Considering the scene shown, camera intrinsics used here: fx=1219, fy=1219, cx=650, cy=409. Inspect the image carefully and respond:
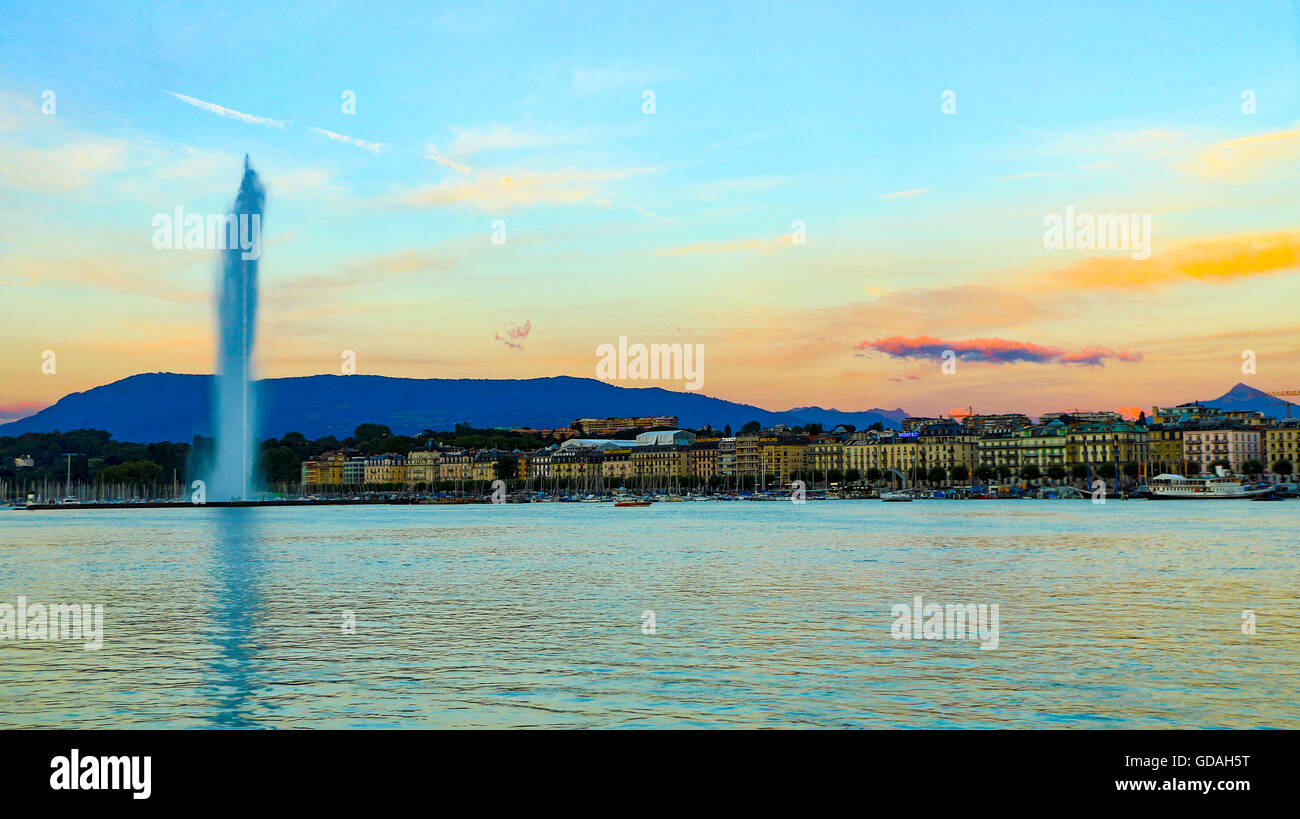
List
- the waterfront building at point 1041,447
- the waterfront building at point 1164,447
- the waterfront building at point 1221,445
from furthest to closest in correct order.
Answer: the waterfront building at point 1041,447
the waterfront building at point 1164,447
the waterfront building at point 1221,445

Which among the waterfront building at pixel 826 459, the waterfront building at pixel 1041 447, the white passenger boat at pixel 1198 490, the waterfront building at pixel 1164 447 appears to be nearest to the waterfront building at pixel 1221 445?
the waterfront building at pixel 1164 447

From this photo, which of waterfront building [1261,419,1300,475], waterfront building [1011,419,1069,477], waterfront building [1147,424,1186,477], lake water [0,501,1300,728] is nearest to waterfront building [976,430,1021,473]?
waterfront building [1011,419,1069,477]

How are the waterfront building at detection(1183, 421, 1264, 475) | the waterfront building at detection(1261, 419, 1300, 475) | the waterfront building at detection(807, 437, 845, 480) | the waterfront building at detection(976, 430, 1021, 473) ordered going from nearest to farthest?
the waterfront building at detection(1261, 419, 1300, 475)
the waterfront building at detection(1183, 421, 1264, 475)
the waterfront building at detection(976, 430, 1021, 473)
the waterfront building at detection(807, 437, 845, 480)

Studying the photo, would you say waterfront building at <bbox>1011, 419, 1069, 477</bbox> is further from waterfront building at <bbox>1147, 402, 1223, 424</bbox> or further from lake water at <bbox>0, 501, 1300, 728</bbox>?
lake water at <bbox>0, 501, 1300, 728</bbox>

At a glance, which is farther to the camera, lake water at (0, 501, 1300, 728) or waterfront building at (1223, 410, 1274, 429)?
waterfront building at (1223, 410, 1274, 429)

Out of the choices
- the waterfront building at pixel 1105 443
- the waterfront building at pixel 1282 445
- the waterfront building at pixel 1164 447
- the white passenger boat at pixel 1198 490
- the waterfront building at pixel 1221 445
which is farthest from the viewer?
the waterfront building at pixel 1105 443

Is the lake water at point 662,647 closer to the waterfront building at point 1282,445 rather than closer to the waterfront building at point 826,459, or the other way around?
the waterfront building at point 1282,445

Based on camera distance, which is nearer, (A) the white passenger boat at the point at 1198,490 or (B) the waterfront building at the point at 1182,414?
(A) the white passenger boat at the point at 1198,490

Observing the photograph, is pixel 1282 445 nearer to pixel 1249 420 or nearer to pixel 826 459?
pixel 1249 420

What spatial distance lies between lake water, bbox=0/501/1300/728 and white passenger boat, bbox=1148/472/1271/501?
308ft

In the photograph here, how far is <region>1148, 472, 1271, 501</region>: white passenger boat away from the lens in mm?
124125

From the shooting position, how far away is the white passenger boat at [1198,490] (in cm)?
12412

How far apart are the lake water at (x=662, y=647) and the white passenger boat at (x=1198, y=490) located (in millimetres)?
93876
